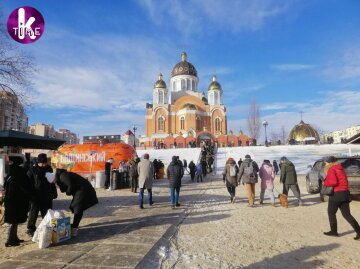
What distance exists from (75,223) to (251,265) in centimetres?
345

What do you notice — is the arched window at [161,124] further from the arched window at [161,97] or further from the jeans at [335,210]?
the jeans at [335,210]

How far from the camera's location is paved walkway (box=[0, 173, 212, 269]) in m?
4.42

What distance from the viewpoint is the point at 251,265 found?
14.8ft

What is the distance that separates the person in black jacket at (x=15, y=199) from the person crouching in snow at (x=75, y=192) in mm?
573

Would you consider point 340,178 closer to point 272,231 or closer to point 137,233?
point 272,231

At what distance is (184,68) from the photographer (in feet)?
225

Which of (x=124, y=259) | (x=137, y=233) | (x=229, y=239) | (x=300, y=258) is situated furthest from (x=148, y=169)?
(x=300, y=258)

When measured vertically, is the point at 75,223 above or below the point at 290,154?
below

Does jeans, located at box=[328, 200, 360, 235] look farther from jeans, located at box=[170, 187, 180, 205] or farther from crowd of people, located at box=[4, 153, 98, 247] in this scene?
crowd of people, located at box=[4, 153, 98, 247]

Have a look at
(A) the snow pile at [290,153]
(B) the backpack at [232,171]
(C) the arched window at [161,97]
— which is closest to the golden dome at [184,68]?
(C) the arched window at [161,97]

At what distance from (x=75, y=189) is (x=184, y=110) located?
185ft

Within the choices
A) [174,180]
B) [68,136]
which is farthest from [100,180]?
[68,136]

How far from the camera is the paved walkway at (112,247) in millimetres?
4418

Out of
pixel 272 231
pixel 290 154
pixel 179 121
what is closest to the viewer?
pixel 272 231
